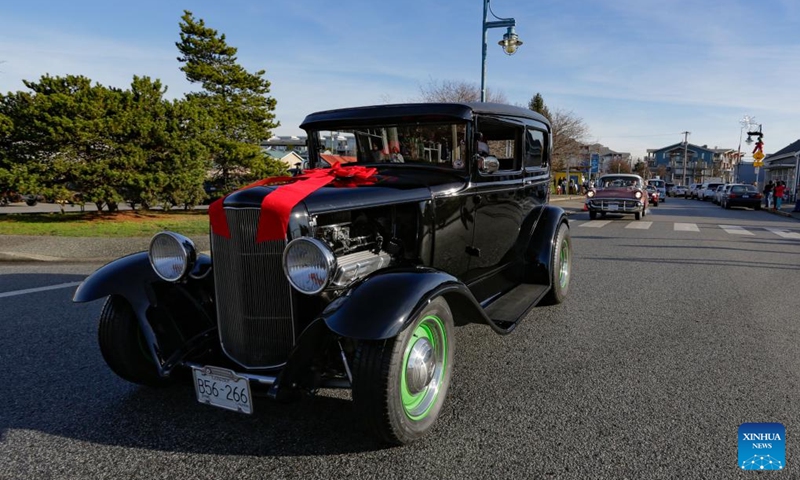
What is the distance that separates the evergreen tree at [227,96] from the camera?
17812 mm

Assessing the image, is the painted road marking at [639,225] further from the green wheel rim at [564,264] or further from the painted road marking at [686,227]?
the green wheel rim at [564,264]

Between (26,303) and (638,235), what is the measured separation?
11853mm

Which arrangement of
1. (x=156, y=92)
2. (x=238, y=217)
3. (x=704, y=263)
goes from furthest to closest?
(x=156, y=92) → (x=704, y=263) → (x=238, y=217)

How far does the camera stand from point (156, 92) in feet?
46.1

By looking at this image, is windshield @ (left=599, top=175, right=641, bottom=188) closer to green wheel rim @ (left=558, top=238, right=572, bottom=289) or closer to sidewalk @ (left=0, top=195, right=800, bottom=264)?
green wheel rim @ (left=558, top=238, right=572, bottom=289)

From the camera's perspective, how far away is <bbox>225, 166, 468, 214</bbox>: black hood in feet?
8.84

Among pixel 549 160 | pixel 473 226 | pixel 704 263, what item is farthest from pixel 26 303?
pixel 704 263

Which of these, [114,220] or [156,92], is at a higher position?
[156,92]

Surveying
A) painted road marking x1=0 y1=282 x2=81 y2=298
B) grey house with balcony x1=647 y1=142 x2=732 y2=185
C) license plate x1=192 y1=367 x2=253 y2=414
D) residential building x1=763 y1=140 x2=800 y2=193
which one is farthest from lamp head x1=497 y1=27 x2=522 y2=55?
grey house with balcony x1=647 y1=142 x2=732 y2=185

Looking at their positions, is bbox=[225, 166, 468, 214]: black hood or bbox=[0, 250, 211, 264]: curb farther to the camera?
bbox=[0, 250, 211, 264]: curb

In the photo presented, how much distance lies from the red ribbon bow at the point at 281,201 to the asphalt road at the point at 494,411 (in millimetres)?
1038

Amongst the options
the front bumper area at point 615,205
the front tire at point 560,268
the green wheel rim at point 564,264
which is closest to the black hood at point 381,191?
the front tire at point 560,268

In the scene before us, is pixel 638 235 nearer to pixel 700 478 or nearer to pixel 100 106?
pixel 700 478

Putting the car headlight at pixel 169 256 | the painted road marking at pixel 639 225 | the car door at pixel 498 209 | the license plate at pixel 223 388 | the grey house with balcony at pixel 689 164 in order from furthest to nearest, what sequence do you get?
the grey house with balcony at pixel 689 164 → the painted road marking at pixel 639 225 → the car door at pixel 498 209 → the car headlight at pixel 169 256 → the license plate at pixel 223 388
